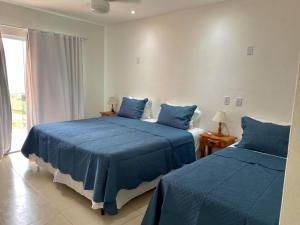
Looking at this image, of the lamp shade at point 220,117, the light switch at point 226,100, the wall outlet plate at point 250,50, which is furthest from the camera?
the light switch at point 226,100

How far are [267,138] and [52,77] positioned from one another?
3.57m

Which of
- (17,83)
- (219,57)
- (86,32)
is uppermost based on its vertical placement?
(86,32)

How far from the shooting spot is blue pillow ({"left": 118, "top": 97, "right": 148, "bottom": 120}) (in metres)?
4.04

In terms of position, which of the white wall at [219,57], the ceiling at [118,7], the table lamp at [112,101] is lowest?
the table lamp at [112,101]

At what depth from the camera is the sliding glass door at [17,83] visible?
381cm

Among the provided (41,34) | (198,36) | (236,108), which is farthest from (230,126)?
(41,34)

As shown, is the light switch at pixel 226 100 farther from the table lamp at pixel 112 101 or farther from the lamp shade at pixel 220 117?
the table lamp at pixel 112 101

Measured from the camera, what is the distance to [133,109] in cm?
407

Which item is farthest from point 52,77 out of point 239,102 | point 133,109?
point 239,102

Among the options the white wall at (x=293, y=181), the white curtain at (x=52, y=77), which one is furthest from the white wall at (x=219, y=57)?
the white wall at (x=293, y=181)

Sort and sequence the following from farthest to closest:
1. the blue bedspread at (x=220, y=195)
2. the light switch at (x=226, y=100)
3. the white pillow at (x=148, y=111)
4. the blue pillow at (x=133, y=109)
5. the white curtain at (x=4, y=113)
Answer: the white pillow at (x=148, y=111)
the blue pillow at (x=133, y=109)
the white curtain at (x=4, y=113)
the light switch at (x=226, y=100)
the blue bedspread at (x=220, y=195)

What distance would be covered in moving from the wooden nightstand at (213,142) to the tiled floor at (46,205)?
3.47 ft

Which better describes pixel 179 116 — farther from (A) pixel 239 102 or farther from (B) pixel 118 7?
(B) pixel 118 7

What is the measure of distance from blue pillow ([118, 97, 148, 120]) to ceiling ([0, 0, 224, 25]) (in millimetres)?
1517
